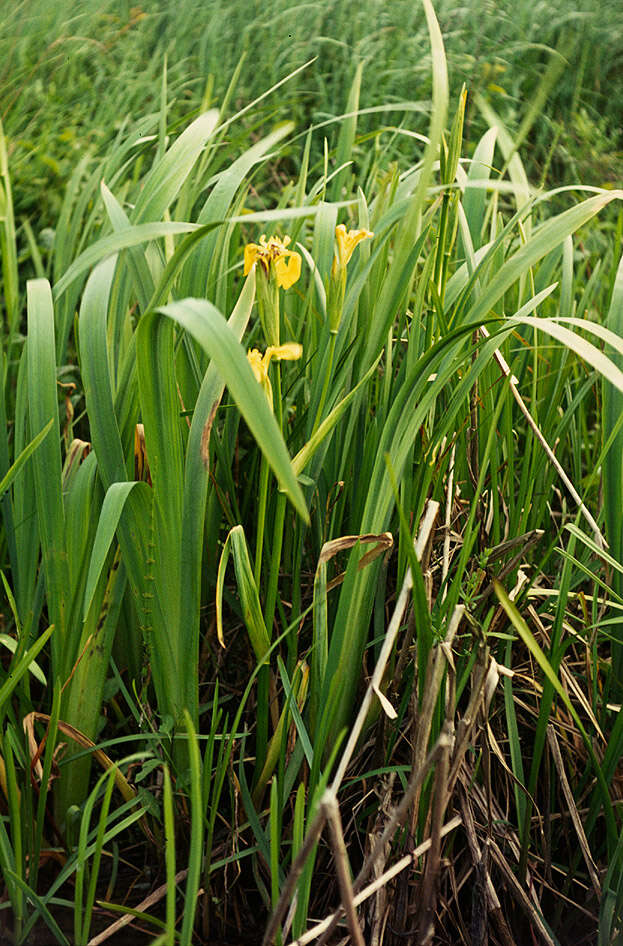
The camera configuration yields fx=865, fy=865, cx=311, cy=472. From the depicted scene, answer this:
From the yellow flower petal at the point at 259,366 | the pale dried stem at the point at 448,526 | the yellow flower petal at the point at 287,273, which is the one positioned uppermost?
the yellow flower petal at the point at 287,273

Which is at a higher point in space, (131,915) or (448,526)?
(448,526)

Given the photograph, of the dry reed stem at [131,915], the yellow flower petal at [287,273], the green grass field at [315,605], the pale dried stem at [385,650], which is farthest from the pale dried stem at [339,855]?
the yellow flower petal at [287,273]

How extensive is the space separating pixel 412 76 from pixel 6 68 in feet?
3.75

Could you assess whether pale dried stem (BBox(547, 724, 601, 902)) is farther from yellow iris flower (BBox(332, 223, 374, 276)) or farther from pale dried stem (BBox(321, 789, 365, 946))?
yellow iris flower (BBox(332, 223, 374, 276))

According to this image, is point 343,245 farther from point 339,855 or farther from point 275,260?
point 339,855

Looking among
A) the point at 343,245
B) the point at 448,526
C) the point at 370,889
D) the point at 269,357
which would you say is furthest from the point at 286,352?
the point at 370,889

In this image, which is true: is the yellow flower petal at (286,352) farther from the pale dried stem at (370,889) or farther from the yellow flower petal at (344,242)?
the pale dried stem at (370,889)

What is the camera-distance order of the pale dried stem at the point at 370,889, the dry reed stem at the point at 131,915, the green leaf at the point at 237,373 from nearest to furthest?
the green leaf at the point at 237,373 → the pale dried stem at the point at 370,889 → the dry reed stem at the point at 131,915

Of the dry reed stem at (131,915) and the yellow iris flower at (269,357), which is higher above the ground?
the yellow iris flower at (269,357)

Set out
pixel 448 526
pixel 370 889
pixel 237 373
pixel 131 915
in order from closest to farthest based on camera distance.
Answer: pixel 237 373, pixel 370 889, pixel 131 915, pixel 448 526

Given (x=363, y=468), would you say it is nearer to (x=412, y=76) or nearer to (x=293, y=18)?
(x=412, y=76)

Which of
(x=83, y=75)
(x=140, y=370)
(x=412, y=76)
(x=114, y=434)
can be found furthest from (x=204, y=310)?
(x=412, y=76)

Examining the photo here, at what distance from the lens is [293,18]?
2.70 meters

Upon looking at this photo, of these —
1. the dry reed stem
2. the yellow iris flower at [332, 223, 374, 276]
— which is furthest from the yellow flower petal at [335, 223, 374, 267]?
the dry reed stem
